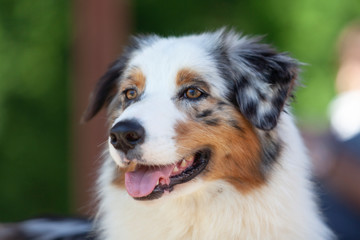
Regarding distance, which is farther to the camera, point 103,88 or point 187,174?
point 103,88

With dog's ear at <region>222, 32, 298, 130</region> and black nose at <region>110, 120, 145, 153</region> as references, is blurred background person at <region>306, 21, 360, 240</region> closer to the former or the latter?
dog's ear at <region>222, 32, 298, 130</region>

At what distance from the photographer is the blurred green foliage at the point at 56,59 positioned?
8898 millimetres

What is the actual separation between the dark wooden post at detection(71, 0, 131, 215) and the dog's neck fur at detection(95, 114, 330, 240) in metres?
3.82

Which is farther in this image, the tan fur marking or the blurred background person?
the blurred background person

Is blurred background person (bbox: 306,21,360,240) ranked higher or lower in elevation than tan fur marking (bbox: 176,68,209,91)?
lower

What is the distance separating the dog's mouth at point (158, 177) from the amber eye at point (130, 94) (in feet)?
1.50

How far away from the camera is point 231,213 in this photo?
138 inches

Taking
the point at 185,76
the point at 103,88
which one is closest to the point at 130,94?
the point at 185,76

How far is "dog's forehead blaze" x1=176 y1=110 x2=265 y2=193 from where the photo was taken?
3.45m

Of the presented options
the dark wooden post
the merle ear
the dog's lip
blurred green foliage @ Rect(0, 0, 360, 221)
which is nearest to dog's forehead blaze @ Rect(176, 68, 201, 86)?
the dog's lip

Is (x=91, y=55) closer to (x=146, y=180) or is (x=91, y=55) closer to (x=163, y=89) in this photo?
(x=163, y=89)

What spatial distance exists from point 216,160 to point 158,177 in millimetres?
354

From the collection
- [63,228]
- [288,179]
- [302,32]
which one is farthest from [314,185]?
[302,32]

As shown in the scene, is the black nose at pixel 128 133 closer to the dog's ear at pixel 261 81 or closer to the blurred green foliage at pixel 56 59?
the dog's ear at pixel 261 81
